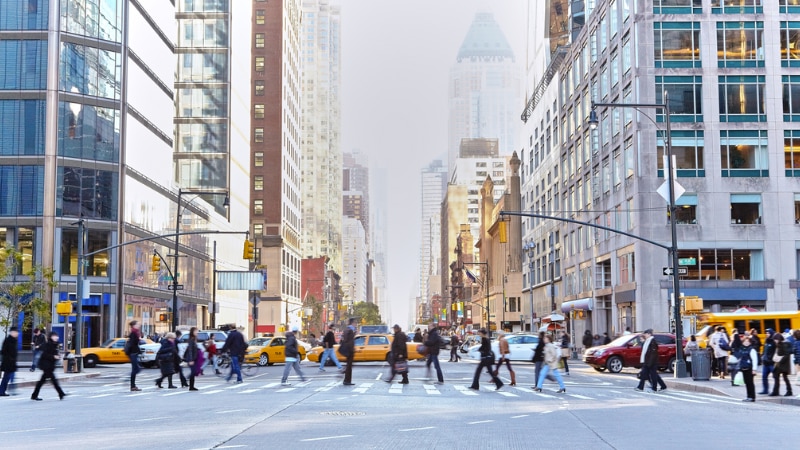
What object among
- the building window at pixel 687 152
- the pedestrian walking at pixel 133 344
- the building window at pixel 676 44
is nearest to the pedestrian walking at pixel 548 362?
the pedestrian walking at pixel 133 344

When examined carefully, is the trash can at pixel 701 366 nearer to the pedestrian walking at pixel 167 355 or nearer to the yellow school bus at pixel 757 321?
the yellow school bus at pixel 757 321

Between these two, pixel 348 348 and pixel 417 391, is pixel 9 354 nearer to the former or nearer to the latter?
pixel 348 348

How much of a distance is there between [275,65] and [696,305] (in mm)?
95737

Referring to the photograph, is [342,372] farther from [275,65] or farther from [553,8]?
[275,65]

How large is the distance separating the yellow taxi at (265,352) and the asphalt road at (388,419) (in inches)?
683

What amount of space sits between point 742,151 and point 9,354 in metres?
48.1

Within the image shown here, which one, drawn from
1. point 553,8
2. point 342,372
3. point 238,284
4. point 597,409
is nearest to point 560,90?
point 553,8

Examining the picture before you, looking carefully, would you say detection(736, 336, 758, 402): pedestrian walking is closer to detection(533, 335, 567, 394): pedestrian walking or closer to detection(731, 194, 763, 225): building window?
detection(533, 335, 567, 394): pedestrian walking

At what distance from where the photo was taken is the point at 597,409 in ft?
66.0

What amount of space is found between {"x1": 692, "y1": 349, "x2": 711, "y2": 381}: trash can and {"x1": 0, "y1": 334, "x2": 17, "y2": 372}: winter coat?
22.3 m

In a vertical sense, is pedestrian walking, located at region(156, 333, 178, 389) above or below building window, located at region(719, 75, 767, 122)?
below

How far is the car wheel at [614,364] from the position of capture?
40750 millimetres

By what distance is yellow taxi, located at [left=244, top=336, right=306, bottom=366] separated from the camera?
45.3m

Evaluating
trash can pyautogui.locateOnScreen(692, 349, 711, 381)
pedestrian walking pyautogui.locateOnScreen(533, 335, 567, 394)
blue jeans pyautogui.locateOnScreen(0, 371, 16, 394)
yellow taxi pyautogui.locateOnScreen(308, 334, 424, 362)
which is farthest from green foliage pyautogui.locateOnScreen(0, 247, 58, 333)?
trash can pyautogui.locateOnScreen(692, 349, 711, 381)
